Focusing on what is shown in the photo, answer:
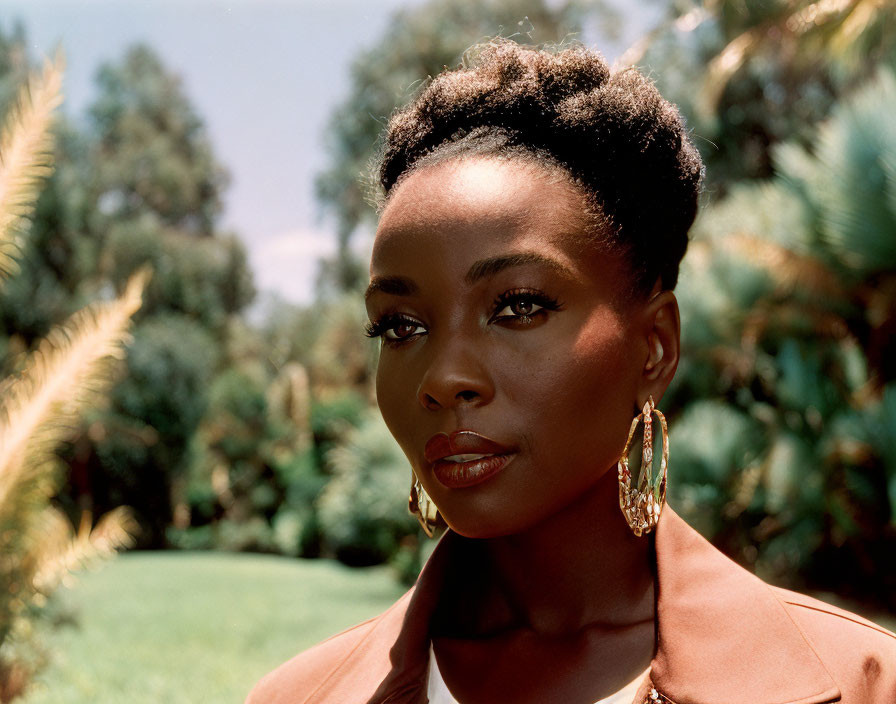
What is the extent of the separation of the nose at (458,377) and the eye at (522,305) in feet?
0.24

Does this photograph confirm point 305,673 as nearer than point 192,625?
Yes

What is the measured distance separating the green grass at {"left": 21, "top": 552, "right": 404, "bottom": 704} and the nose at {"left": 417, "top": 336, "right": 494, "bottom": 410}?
5.71 meters

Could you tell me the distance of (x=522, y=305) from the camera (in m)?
1.39

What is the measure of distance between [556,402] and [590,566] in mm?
370

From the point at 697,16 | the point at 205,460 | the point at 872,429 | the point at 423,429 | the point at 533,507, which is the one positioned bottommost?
the point at 205,460

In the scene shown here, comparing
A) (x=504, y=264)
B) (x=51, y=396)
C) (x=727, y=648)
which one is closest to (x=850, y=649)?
(x=727, y=648)

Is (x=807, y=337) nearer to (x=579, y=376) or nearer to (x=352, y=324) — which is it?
(x=579, y=376)

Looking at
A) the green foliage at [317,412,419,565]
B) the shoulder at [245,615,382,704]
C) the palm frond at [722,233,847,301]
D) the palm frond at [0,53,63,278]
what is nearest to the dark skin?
the shoulder at [245,615,382,704]

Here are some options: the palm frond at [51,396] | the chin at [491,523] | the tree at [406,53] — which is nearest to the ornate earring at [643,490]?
the chin at [491,523]

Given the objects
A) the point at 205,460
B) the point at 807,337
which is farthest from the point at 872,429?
the point at 205,460

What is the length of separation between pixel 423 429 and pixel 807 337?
6845mm

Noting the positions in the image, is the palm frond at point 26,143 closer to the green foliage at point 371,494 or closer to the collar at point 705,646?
the collar at point 705,646

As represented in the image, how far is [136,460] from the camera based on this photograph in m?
20.3

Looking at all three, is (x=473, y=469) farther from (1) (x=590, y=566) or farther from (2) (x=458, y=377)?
(1) (x=590, y=566)
